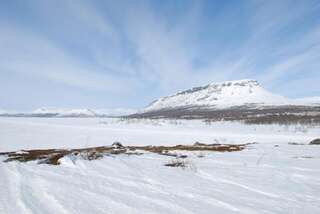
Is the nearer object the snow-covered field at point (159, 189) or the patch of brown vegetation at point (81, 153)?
the snow-covered field at point (159, 189)

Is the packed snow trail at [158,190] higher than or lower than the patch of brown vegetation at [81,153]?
lower

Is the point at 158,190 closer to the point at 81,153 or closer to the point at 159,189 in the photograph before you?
the point at 159,189

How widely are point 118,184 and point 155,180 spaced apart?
73cm

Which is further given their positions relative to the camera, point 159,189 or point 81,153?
point 81,153

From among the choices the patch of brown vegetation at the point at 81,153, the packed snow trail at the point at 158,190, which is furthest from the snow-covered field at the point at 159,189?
the patch of brown vegetation at the point at 81,153

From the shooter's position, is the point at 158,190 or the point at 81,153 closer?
the point at 158,190

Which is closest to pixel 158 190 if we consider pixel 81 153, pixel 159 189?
pixel 159 189

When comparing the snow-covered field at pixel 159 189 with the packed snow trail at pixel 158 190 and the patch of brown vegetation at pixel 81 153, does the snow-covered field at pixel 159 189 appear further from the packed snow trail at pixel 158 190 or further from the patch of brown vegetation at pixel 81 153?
the patch of brown vegetation at pixel 81 153

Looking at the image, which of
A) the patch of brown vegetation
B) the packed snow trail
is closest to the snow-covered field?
the packed snow trail

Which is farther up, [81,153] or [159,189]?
[81,153]

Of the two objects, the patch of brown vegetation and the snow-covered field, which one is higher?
the patch of brown vegetation

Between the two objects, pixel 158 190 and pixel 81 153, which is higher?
pixel 81 153

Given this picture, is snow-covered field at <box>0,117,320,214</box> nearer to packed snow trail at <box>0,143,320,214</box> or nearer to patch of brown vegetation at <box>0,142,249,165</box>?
packed snow trail at <box>0,143,320,214</box>

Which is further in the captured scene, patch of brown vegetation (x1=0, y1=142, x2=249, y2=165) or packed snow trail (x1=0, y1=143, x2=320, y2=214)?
patch of brown vegetation (x1=0, y1=142, x2=249, y2=165)
